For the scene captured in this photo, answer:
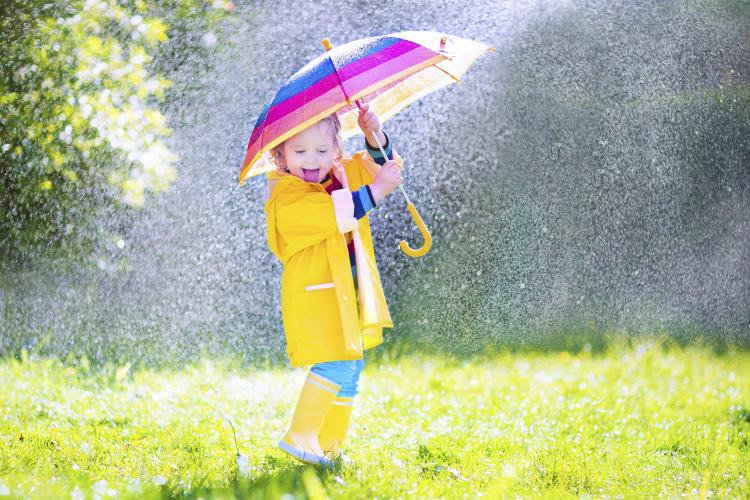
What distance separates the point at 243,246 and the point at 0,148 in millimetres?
1773

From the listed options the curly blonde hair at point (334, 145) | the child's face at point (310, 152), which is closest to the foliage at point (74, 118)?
the curly blonde hair at point (334, 145)

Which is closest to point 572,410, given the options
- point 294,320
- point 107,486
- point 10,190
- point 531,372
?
point 531,372

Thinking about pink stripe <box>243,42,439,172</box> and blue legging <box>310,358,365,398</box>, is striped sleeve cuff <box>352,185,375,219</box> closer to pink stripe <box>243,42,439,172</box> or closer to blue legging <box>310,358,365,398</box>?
pink stripe <box>243,42,439,172</box>

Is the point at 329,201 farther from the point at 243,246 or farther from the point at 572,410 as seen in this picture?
the point at 243,246

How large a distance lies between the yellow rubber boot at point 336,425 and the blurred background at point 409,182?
258cm

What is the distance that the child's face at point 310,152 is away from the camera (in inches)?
128

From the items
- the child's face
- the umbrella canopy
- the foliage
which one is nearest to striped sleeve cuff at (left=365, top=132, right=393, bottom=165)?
the child's face

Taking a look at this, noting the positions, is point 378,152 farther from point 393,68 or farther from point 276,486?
point 276,486

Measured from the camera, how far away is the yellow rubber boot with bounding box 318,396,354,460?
345 centimetres

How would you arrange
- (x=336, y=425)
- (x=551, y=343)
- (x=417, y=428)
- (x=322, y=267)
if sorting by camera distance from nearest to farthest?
(x=322, y=267) → (x=336, y=425) → (x=417, y=428) → (x=551, y=343)

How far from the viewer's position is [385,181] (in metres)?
3.20

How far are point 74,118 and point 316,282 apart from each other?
144 inches

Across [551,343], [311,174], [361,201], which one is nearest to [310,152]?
[311,174]

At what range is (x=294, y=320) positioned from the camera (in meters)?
3.23
